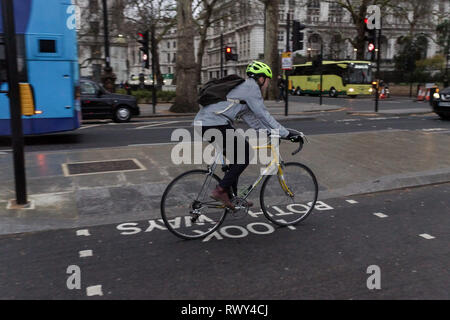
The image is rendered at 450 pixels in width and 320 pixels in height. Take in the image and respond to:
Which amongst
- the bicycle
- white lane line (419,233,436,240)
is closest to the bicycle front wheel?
the bicycle

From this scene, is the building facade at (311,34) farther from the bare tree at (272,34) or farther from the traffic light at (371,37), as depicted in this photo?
the traffic light at (371,37)

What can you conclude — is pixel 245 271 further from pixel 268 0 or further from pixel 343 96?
pixel 343 96

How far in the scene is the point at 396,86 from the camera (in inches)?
1841

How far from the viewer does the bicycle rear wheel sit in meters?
4.34

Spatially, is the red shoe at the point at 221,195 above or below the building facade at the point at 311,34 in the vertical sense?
below

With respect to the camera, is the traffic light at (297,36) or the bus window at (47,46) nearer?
the bus window at (47,46)

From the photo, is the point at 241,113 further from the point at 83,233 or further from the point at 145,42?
the point at 145,42

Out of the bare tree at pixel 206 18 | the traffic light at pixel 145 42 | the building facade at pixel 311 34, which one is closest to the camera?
the traffic light at pixel 145 42

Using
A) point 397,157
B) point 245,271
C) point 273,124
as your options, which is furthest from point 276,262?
point 397,157

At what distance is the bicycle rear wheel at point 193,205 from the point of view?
434cm

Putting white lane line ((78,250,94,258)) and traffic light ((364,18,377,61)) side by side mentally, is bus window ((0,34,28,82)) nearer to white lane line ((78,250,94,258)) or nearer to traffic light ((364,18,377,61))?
white lane line ((78,250,94,258))

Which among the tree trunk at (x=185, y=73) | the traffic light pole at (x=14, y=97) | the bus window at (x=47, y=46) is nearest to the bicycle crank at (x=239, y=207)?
the traffic light pole at (x=14, y=97)

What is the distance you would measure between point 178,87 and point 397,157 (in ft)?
47.4

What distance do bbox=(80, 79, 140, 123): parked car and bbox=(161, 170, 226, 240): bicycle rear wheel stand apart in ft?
41.7
